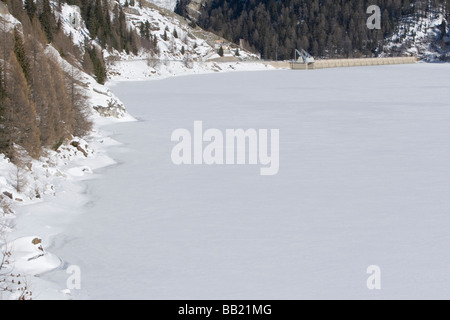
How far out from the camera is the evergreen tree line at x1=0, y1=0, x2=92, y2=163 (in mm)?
19031

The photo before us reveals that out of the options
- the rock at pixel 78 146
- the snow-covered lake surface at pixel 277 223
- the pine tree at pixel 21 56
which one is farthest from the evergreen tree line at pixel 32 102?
the snow-covered lake surface at pixel 277 223

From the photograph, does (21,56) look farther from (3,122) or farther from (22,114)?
(3,122)

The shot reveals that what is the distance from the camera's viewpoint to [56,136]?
22516 mm

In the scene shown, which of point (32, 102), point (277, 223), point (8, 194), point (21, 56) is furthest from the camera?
point (21, 56)

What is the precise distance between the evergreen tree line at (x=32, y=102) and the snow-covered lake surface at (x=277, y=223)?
8.45 ft

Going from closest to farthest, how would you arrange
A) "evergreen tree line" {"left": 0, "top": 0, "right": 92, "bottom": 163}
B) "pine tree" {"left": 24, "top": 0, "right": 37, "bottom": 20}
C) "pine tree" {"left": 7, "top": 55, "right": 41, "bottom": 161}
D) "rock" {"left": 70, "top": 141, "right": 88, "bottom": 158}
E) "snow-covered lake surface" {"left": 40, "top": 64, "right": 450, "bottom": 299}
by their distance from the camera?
"snow-covered lake surface" {"left": 40, "top": 64, "right": 450, "bottom": 299}, "evergreen tree line" {"left": 0, "top": 0, "right": 92, "bottom": 163}, "pine tree" {"left": 7, "top": 55, "right": 41, "bottom": 161}, "rock" {"left": 70, "top": 141, "right": 88, "bottom": 158}, "pine tree" {"left": 24, "top": 0, "right": 37, "bottom": 20}

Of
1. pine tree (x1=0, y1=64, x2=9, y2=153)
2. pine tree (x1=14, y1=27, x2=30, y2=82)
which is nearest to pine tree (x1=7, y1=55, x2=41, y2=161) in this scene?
pine tree (x1=0, y1=64, x2=9, y2=153)

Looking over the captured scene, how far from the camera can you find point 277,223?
14.8 meters

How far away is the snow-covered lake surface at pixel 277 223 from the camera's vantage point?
432 inches

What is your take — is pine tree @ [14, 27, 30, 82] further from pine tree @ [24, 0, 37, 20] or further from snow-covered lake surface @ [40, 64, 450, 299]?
pine tree @ [24, 0, 37, 20]

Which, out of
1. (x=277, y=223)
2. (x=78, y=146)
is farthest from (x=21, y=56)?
(x=277, y=223)

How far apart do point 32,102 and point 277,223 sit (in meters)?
10.8

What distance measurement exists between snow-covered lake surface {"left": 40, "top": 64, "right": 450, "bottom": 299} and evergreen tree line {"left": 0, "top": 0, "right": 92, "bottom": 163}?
2574 millimetres
